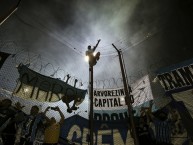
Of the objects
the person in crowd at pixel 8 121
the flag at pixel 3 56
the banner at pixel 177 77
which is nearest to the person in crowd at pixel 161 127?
the banner at pixel 177 77

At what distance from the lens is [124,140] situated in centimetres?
1225

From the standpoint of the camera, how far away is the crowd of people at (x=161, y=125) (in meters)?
9.88

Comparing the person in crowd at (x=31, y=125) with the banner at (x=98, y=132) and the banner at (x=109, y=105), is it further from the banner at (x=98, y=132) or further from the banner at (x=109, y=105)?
the banner at (x=109, y=105)

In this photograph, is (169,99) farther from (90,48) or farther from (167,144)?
(90,48)

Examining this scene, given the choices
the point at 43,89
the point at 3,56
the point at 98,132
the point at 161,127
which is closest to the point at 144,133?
the point at 161,127

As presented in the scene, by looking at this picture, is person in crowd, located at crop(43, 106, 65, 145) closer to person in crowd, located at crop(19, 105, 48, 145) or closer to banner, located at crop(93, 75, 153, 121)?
person in crowd, located at crop(19, 105, 48, 145)

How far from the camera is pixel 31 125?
30.7ft

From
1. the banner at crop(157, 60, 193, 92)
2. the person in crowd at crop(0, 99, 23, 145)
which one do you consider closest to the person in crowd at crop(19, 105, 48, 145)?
the person in crowd at crop(0, 99, 23, 145)

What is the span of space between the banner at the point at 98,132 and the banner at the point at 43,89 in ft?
4.74

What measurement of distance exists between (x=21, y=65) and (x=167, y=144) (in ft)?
29.5

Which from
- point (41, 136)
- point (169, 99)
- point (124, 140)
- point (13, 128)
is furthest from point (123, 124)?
point (13, 128)

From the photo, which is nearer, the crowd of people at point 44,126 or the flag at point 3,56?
the crowd of people at point 44,126

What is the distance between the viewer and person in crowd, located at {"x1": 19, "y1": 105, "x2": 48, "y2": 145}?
8.84 m

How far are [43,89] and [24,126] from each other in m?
3.26
